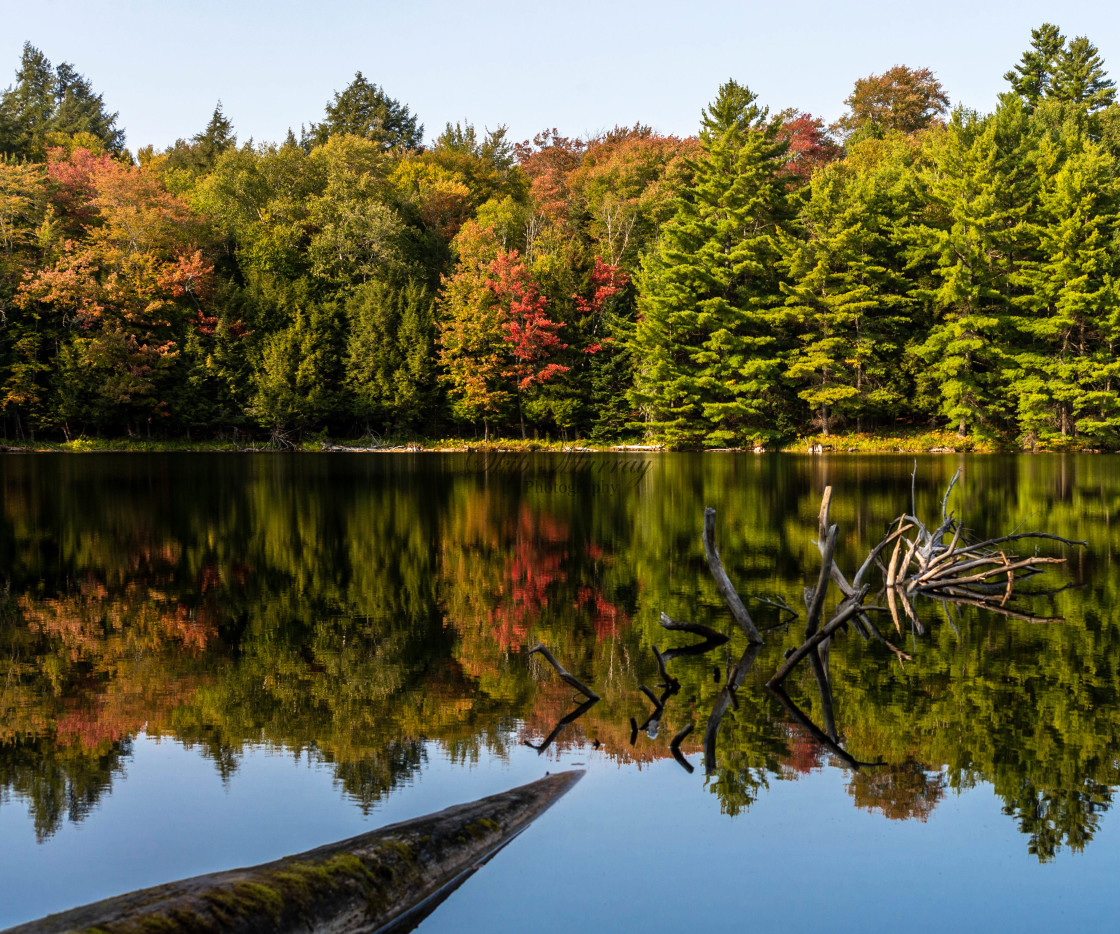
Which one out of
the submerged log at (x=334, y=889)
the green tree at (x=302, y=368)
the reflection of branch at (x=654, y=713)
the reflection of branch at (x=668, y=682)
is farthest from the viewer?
the green tree at (x=302, y=368)

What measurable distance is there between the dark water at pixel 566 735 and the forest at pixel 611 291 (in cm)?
2366

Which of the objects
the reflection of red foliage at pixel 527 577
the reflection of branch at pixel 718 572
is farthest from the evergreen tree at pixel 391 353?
the reflection of branch at pixel 718 572

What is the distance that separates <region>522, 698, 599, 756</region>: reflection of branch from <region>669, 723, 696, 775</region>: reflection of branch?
590 millimetres

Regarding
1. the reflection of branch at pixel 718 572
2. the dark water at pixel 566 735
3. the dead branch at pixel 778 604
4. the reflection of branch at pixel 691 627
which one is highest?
the reflection of branch at pixel 718 572

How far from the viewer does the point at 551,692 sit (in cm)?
539

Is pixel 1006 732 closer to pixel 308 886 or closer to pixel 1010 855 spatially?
pixel 1010 855

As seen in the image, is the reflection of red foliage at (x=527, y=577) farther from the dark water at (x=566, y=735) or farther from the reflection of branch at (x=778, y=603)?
the reflection of branch at (x=778, y=603)

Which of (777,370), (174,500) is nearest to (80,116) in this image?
(777,370)

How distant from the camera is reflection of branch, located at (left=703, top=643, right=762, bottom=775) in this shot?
4.29 m

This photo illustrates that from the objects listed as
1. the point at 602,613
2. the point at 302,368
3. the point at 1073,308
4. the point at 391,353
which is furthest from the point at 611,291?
the point at 602,613

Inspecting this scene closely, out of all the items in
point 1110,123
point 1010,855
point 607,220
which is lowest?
point 1010,855

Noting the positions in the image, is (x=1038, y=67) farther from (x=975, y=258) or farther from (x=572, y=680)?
(x=572, y=680)

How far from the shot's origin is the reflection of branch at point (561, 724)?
4500mm

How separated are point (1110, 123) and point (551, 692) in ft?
138
